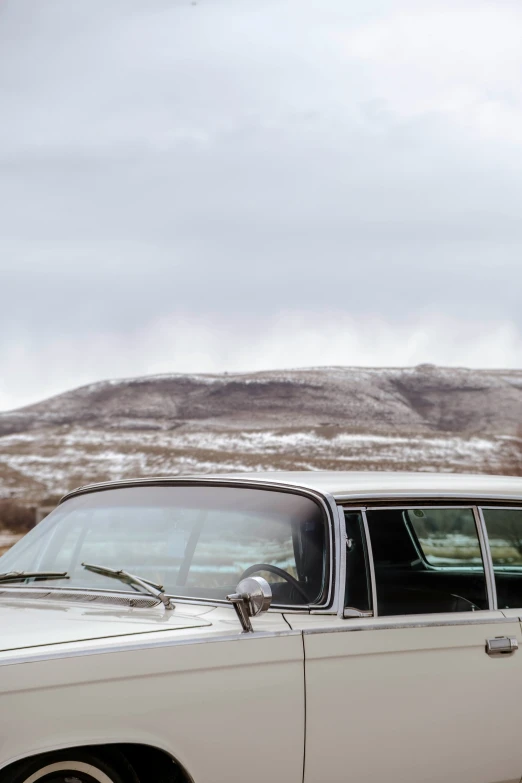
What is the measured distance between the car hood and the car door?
50 cm

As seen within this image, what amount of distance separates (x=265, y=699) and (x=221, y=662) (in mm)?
209

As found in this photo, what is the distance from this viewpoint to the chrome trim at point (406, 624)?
371 cm

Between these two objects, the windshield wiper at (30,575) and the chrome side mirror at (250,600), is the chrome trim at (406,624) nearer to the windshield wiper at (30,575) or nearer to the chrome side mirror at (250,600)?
the chrome side mirror at (250,600)

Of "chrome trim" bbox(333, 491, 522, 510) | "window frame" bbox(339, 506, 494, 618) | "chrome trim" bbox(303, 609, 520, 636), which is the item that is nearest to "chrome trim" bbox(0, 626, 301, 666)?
"chrome trim" bbox(303, 609, 520, 636)

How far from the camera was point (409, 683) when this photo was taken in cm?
382

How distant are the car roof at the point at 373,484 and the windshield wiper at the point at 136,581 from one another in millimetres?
489

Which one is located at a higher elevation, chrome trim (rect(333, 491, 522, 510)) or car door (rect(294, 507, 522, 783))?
chrome trim (rect(333, 491, 522, 510))

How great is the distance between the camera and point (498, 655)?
4.08 metres

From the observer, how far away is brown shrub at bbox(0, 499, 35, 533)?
250ft

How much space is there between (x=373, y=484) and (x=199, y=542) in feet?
2.64

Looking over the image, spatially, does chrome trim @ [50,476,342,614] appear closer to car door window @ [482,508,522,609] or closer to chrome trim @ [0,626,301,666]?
chrome trim @ [0,626,301,666]

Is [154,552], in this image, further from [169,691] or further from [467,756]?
[467,756]

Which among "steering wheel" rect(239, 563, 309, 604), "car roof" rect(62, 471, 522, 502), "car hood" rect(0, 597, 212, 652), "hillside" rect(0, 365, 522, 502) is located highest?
"hillside" rect(0, 365, 522, 502)

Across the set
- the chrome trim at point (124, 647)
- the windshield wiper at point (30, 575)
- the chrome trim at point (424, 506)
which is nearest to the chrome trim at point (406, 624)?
the chrome trim at point (124, 647)
